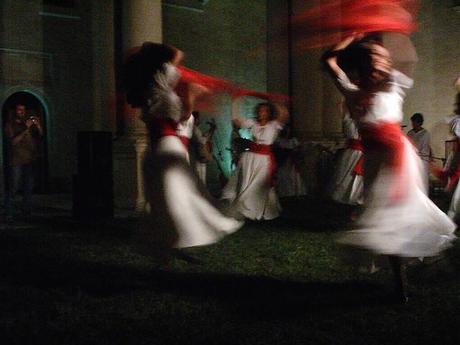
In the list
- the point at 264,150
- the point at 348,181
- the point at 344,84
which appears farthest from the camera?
the point at 348,181

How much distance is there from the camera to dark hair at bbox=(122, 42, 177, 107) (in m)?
5.09

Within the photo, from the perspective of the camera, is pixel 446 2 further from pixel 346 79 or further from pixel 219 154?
pixel 346 79

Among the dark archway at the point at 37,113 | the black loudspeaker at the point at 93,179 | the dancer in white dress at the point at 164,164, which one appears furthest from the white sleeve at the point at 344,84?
the dark archway at the point at 37,113

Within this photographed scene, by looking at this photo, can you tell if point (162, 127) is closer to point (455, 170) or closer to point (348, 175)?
point (455, 170)

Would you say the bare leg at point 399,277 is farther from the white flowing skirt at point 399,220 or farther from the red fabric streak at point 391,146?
the red fabric streak at point 391,146

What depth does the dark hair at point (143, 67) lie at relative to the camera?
16.7ft

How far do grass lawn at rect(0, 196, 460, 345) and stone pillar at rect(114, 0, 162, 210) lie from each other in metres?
3.93

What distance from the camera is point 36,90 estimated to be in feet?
46.0

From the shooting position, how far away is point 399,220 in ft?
13.5

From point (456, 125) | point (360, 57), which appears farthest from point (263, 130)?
point (360, 57)

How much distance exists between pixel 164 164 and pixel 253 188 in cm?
425

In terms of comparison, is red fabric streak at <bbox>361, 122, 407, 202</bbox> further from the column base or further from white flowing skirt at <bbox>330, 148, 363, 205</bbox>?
the column base

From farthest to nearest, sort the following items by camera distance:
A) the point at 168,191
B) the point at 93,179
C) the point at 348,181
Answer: the point at 348,181 → the point at 93,179 → the point at 168,191

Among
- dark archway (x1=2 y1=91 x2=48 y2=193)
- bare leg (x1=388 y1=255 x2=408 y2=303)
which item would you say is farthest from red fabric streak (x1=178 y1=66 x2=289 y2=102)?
dark archway (x1=2 y1=91 x2=48 y2=193)
